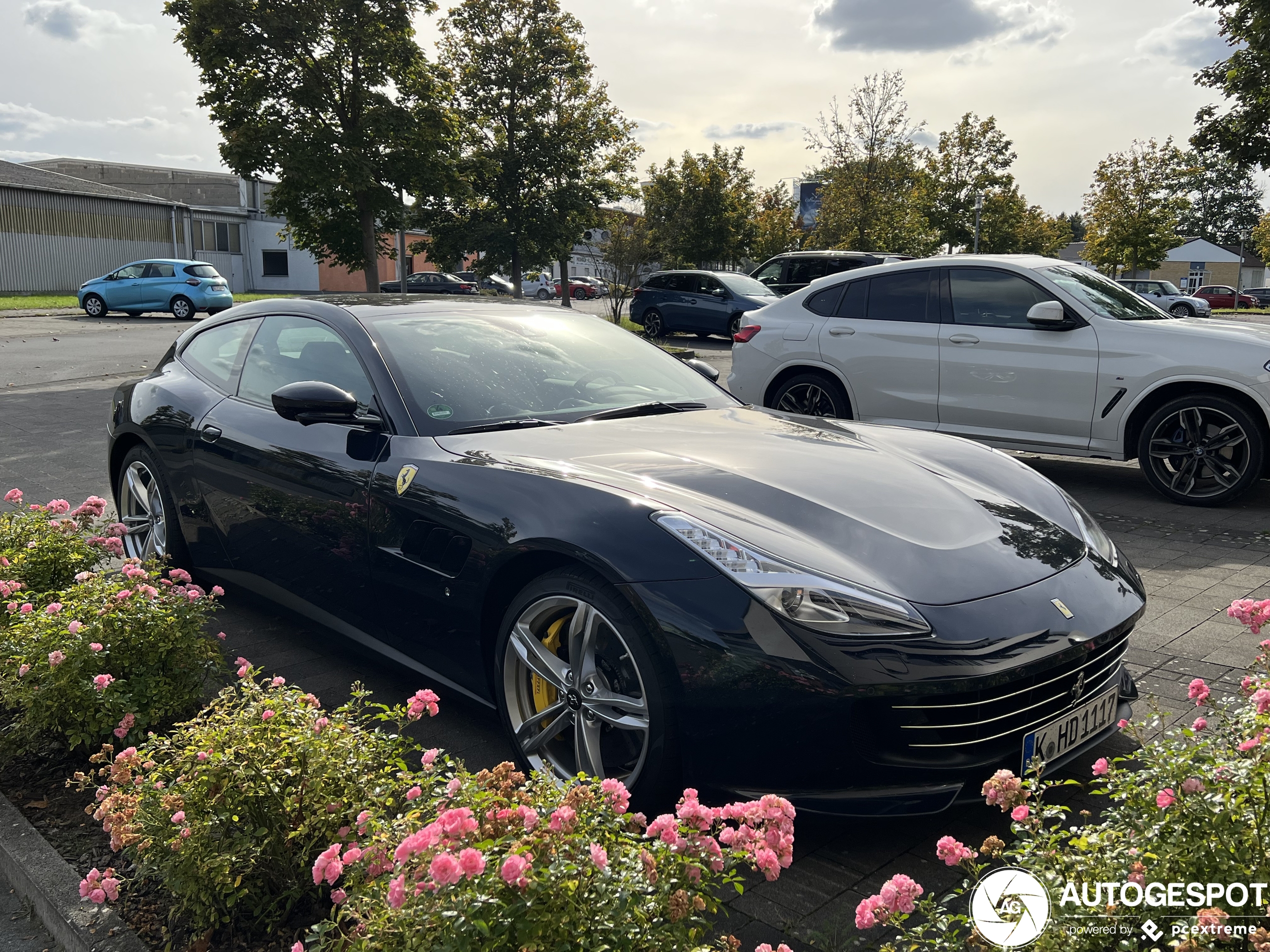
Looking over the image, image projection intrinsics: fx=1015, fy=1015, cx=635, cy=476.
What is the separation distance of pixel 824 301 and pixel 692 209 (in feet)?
82.7

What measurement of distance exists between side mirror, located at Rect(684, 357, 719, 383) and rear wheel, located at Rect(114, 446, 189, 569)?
2.49m

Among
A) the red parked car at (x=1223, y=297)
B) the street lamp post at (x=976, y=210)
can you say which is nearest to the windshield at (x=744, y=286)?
the street lamp post at (x=976, y=210)

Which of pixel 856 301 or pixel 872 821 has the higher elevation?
pixel 856 301

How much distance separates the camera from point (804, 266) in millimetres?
20609

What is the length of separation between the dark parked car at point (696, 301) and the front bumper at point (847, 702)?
18.3 metres

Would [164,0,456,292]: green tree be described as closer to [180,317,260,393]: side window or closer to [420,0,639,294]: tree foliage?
[420,0,639,294]: tree foliage

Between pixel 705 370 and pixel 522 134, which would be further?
pixel 522 134

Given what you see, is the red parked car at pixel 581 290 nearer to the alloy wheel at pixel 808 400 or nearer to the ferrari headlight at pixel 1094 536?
the alloy wheel at pixel 808 400

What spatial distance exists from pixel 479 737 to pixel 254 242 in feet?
172

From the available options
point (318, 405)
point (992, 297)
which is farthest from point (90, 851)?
point (992, 297)

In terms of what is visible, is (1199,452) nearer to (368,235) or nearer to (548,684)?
(548,684)

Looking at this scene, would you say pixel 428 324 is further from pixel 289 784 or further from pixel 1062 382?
pixel 1062 382

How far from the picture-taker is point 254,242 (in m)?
50.8

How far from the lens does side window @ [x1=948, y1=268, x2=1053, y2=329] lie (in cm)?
745
